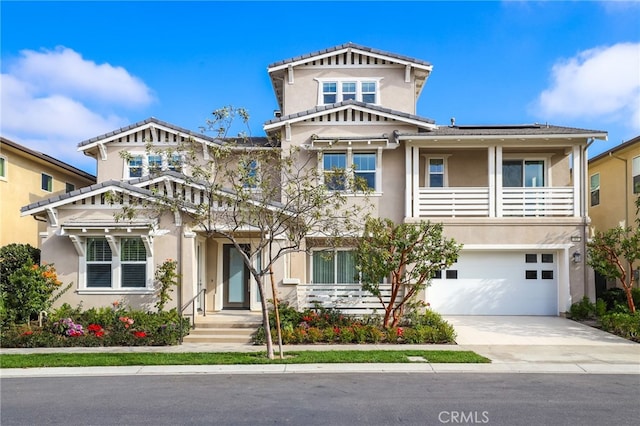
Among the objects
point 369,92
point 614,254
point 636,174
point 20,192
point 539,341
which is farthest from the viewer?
point 636,174

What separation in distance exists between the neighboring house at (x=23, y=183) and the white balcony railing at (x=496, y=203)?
15.2 meters

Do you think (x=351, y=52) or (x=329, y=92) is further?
(x=329, y=92)

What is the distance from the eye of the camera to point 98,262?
50.2ft

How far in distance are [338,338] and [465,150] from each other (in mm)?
9340

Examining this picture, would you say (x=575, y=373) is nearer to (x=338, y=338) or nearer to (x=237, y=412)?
(x=338, y=338)

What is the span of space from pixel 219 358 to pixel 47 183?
15.6m

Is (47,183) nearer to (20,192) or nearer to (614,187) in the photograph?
(20,192)

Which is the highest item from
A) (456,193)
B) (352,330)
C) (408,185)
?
(408,185)

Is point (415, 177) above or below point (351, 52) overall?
below

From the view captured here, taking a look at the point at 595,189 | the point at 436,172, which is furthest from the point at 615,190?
the point at 436,172

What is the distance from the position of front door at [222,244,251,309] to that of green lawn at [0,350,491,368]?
5.21 metres

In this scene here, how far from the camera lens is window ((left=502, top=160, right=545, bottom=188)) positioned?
19.3 meters

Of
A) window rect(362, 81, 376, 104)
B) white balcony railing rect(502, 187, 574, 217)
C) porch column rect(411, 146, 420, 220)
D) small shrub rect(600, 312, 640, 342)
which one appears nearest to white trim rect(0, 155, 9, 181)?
window rect(362, 81, 376, 104)

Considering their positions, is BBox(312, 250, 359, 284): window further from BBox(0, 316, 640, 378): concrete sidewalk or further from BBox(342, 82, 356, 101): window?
BBox(342, 82, 356, 101): window
